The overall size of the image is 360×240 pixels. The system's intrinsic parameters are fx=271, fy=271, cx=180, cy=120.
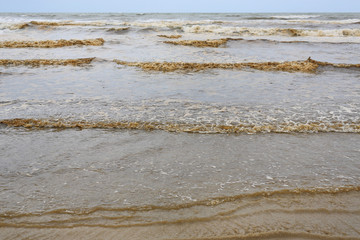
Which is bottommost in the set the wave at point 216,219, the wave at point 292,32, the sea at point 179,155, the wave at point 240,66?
the wave at point 216,219

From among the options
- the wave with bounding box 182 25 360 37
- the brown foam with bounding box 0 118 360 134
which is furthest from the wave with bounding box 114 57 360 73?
the wave with bounding box 182 25 360 37

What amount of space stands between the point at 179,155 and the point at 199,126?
1.05 metres

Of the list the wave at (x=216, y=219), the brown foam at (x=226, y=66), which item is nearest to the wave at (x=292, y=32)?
the brown foam at (x=226, y=66)

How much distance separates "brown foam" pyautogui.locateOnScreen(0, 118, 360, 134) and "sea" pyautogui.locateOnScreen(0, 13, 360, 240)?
0.09 ft

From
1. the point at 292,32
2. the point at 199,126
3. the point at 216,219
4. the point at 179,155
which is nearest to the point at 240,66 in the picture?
the point at 199,126

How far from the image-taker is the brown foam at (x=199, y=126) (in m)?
4.38

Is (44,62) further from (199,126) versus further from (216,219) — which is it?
(216,219)

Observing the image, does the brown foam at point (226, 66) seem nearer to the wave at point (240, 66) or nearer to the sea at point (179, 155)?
the wave at point (240, 66)

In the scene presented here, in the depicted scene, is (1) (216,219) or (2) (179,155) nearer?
(1) (216,219)

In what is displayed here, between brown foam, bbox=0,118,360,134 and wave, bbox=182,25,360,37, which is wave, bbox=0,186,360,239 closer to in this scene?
brown foam, bbox=0,118,360,134

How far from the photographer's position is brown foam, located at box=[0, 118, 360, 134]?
4383 mm

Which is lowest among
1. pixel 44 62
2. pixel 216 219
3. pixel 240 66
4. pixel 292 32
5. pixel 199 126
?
pixel 216 219

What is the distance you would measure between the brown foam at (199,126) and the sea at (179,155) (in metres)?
0.03

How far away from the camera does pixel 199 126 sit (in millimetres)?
4562
